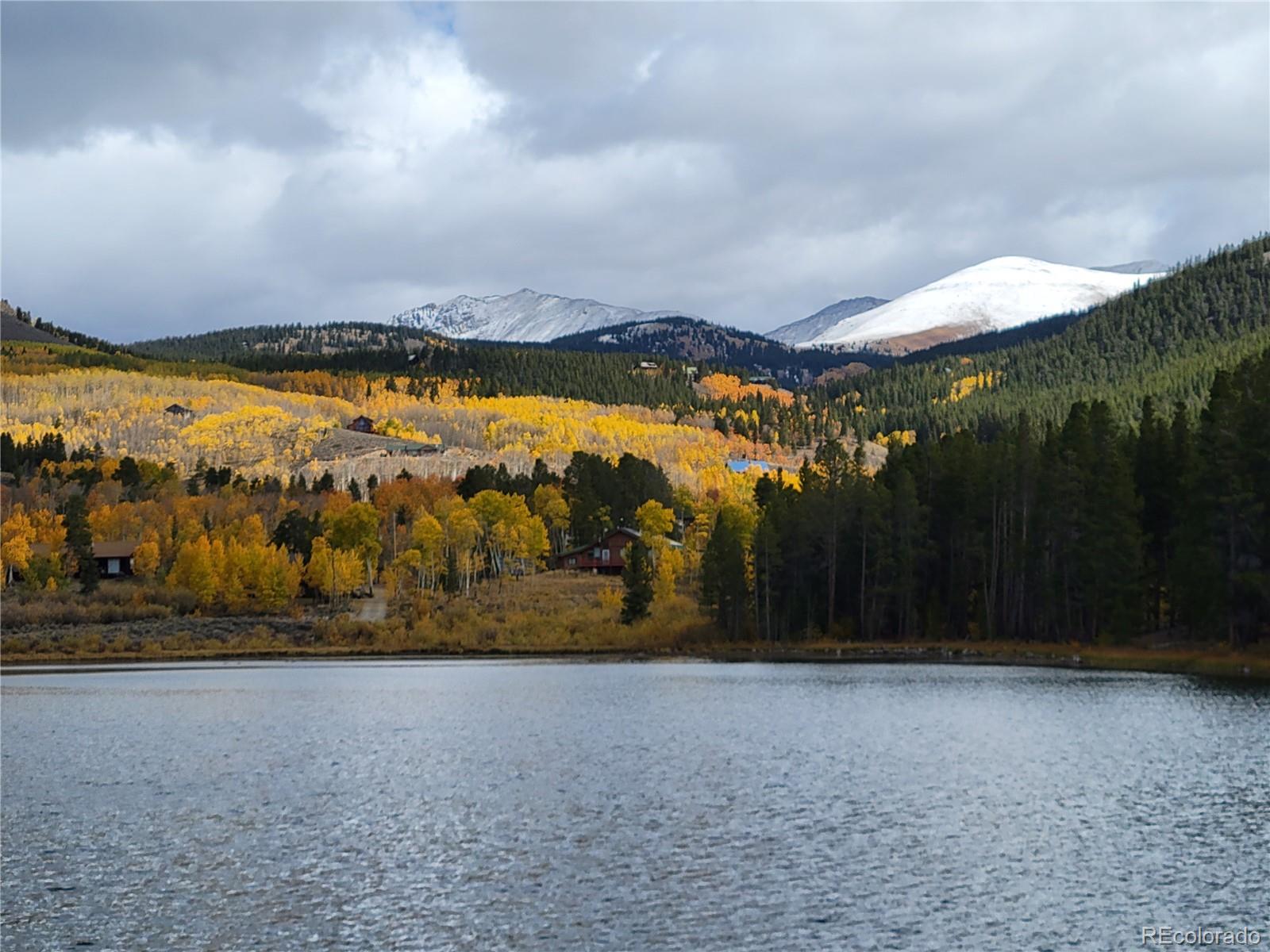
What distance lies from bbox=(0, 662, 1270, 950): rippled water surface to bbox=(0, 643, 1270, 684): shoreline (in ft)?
38.7

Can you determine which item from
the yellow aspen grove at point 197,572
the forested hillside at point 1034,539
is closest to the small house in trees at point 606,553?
the yellow aspen grove at point 197,572

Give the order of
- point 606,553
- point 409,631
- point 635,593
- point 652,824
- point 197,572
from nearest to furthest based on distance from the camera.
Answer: point 652,824 < point 635,593 < point 409,631 < point 197,572 < point 606,553

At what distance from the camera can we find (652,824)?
36.8 meters

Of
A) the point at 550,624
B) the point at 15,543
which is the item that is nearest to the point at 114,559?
the point at 15,543

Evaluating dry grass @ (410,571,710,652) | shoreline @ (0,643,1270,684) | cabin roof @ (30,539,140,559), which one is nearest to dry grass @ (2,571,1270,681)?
dry grass @ (410,571,710,652)

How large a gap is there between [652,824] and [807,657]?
69.3 metres

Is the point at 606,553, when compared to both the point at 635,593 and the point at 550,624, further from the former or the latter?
the point at 635,593

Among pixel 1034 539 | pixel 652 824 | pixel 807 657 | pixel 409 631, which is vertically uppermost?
pixel 1034 539

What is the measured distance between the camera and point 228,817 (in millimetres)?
39188

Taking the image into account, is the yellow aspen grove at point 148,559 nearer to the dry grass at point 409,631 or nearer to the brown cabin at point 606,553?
the dry grass at point 409,631

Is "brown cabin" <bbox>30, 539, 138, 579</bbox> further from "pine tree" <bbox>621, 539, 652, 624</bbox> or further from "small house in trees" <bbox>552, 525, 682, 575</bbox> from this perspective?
"pine tree" <bbox>621, 539, 652, 624</bbox>

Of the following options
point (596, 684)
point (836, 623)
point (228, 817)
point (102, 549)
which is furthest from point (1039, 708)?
point (102, 549)

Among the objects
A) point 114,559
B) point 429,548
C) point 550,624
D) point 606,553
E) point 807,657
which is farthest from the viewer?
point 606,553

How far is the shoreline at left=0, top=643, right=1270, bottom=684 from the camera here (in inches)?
3145
